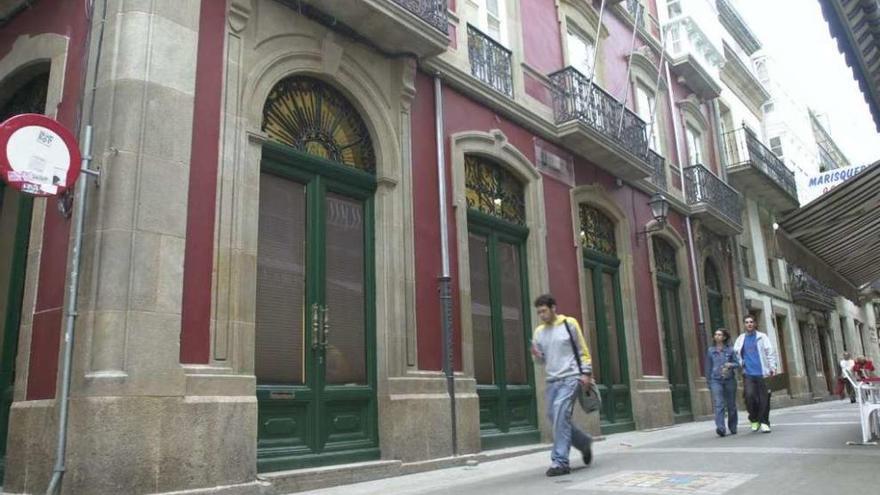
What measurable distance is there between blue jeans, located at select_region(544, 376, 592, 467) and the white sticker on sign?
4632 millimetres

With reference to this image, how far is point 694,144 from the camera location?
63.7 feet

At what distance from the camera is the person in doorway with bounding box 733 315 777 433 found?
390 inches

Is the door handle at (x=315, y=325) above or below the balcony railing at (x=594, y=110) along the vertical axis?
below

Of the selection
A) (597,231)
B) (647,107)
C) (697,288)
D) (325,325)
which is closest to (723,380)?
(597,231)

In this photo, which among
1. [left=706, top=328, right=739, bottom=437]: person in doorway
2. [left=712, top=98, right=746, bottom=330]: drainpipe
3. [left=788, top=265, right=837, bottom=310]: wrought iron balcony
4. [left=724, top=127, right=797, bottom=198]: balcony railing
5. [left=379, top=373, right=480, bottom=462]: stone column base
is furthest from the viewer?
[left=788, top=265, right=837, bottom=310]: wrought iron balcony

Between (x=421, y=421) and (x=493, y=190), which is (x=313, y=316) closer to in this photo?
(x=421, y=421)

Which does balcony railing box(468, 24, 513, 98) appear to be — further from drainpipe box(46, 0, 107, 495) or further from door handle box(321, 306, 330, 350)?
drainpipe box(46, 0, 107, 495)

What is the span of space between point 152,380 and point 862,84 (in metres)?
7.34

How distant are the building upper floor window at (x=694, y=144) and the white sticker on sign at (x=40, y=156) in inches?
639

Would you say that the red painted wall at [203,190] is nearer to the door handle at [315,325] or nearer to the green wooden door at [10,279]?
the door handle at [315,325]

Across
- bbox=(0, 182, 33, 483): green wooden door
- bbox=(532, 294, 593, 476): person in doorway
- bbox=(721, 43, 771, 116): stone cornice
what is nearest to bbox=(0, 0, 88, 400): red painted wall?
bbox=(0, 182, 33, 483): green wooden door

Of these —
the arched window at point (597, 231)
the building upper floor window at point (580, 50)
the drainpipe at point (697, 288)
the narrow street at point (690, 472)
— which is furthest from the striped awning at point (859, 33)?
the drainpipe at point (697, 288)

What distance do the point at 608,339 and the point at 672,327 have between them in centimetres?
335

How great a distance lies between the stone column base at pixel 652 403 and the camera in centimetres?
1288
